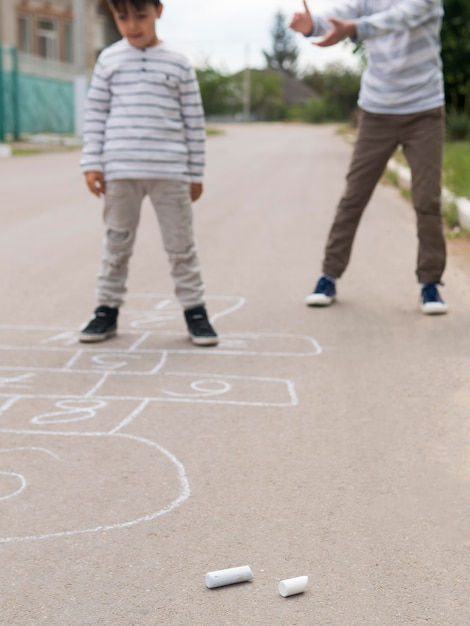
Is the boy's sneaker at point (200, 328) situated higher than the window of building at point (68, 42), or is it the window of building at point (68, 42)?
the window of building at point (68, 42)

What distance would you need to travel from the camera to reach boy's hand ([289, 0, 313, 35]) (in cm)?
526

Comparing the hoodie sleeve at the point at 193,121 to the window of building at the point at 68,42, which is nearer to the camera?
the hoodie sleeve at the point at 193,121

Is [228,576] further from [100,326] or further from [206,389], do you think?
[100,326]

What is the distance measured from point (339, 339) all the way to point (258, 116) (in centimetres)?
9021

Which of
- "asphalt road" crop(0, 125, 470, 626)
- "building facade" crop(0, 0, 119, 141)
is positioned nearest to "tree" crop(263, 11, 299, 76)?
"building facade" crop(0, 0, 119, 141)

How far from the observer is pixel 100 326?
16.6 ft

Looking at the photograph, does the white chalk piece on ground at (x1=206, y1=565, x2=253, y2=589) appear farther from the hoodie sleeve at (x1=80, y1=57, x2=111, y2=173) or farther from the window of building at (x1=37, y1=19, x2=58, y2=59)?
the window of building at (x1=37, y1=19, x2=58, y2=59)

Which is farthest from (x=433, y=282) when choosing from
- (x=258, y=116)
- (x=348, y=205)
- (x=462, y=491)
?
(x=258, y=116)

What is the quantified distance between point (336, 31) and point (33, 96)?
967 inches

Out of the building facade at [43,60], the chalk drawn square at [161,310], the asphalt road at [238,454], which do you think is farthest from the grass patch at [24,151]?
the chalk drawn square at [161,310]

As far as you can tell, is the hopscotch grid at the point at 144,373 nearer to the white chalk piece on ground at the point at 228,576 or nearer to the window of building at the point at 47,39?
the white chalk piece on ground at the point at 228,576

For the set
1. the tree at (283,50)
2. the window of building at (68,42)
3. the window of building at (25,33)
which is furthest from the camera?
the tree at (283,50)

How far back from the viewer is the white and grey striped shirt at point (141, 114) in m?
4.86

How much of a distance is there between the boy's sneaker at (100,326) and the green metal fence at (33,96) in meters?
19.5
